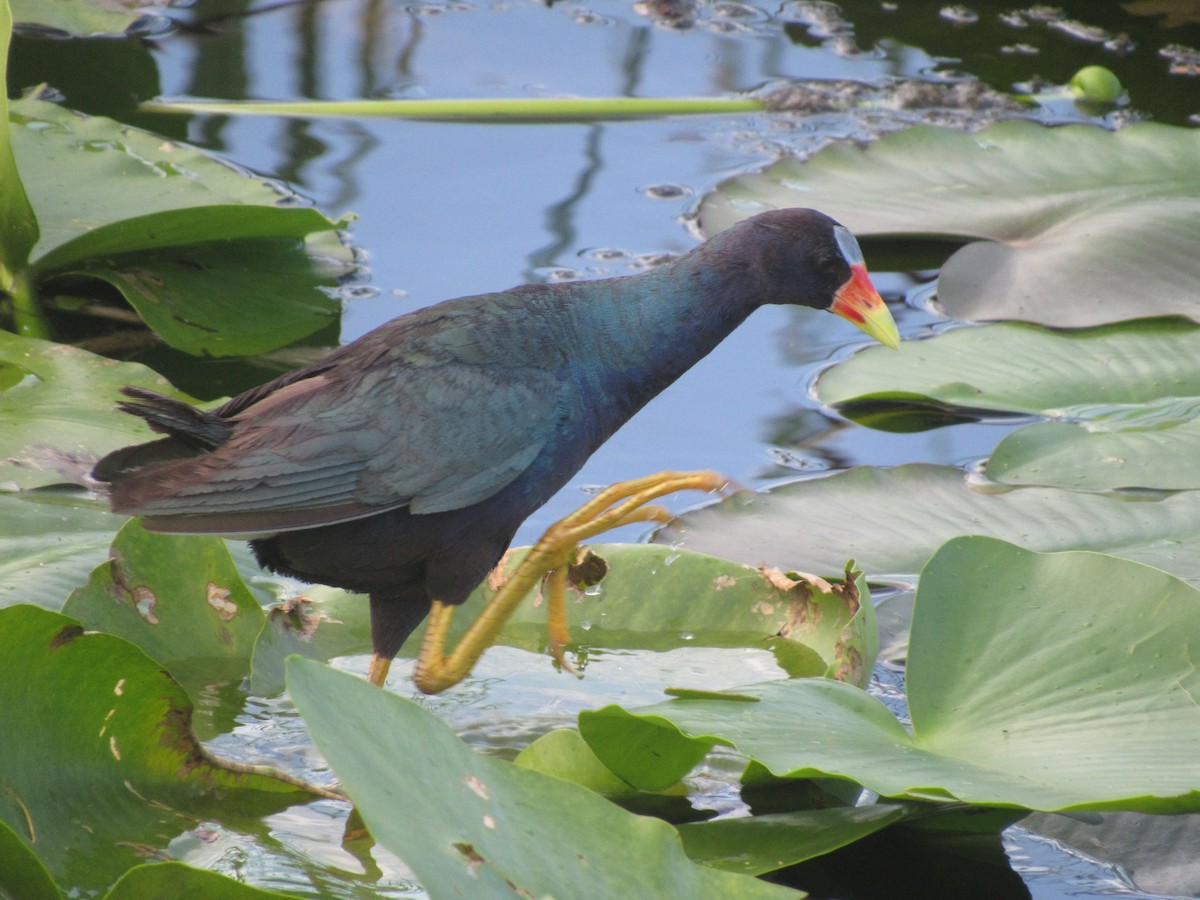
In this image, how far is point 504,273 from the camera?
2822 mm

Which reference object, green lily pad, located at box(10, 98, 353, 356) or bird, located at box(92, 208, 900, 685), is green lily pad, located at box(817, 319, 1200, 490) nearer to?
bird, located at box(92, 208, 900, 685)

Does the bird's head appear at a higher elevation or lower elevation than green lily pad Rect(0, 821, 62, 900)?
higher

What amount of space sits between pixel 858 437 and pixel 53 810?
4.82 feet

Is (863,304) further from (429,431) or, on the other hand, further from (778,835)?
(778,835)

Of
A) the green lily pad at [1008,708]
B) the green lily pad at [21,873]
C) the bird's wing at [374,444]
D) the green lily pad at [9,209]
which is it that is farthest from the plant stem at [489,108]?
the green lily pad at [21,873]

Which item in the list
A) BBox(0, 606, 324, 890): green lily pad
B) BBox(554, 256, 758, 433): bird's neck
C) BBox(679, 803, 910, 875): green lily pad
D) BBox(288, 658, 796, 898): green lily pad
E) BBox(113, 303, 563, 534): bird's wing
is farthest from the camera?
BBox(554, 256, 758, 433): bird's neck

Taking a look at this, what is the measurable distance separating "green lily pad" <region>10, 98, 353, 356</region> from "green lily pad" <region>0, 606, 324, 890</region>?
105 cm

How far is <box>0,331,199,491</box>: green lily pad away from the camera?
1959 millimetres

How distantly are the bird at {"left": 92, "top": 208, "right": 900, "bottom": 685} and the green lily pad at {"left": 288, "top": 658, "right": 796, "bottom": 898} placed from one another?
59cm

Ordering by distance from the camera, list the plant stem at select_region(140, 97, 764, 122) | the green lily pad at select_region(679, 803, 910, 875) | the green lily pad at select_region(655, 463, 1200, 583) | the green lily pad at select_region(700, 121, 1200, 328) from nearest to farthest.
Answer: the green lily pad at select_region(679, 803, 910, 875)
the green lily pad at select_region(655, 463, 1200, 583)
the green lily pad at select_region(700, 121, 1200, 328)
the plant stem at select_region(140, 97, 764, 122)

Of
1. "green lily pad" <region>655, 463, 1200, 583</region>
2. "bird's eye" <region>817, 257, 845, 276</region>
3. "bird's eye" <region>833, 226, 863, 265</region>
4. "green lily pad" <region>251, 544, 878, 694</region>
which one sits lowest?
"green lily pad" <region>251, 544, 878, 694</region>

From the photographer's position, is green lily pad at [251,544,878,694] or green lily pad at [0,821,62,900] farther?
green lily pad at [251,544,878,694]

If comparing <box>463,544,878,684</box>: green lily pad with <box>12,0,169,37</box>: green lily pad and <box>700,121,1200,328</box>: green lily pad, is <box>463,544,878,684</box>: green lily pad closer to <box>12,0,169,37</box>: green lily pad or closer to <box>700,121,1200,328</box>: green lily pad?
<box>700,121,1200,328</box>: green lily pad

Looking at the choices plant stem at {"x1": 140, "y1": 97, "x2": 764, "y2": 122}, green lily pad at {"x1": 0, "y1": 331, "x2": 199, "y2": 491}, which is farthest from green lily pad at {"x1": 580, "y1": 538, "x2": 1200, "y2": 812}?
plant stem at {"x1": 140, "y1": 97, "x2": 764, "y2": 122}
